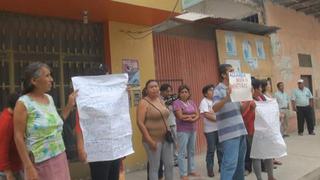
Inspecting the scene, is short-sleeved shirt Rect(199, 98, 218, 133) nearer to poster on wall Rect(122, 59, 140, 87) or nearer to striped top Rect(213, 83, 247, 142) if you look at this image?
poster on wall Rect(122, 59, 140, 87)

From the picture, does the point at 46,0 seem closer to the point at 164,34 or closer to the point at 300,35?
the point at 164,34

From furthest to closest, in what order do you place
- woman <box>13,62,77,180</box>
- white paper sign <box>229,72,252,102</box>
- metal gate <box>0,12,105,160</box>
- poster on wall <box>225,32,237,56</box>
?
poster on wall <box>225,32,237,56</box>, metal gate <box>0,12,105,160</box>, white paper sign <box>229,72,252,102</box>, woman <box>13,62,77,180</box>

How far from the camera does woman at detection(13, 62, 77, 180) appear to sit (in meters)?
3.14

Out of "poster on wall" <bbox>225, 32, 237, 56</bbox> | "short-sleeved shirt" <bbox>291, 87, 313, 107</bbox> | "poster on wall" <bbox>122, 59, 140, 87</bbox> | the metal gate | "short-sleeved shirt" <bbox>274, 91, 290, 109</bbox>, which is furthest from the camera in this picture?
"short-sleeved shirt" <bbox>291, 87, 313, 107</bbox>

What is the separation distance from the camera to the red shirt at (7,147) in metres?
3.59

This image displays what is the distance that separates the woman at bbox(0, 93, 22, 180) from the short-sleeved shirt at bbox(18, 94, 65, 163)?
1.66 feet

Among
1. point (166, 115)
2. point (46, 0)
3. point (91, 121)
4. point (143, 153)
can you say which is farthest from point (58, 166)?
point (143, 153)

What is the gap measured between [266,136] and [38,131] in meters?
3.56

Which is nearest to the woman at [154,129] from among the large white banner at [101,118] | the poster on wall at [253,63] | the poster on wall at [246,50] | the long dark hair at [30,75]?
the large white banner at [101,118]

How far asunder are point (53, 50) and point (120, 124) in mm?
3291

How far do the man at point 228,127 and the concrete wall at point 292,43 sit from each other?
27.8 feet

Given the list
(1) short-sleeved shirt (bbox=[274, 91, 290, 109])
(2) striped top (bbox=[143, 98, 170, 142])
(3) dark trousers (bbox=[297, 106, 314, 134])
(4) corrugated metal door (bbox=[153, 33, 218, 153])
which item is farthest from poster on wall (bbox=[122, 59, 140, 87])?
(3) dark trousers (bbox=[297, 106, 314, 134])

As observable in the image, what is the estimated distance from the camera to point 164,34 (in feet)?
29.2

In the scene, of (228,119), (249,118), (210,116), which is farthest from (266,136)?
(210,116)
